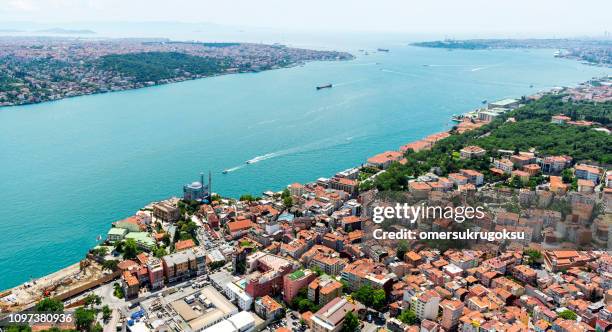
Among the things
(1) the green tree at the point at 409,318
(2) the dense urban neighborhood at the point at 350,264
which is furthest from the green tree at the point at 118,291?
(1) the green tree at the point at 409,318

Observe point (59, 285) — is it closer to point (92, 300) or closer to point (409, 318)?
point (92, 300)

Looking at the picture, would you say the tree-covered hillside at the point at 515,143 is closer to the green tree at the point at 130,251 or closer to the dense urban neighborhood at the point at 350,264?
the dense urban neighborhood at the point at 350,264

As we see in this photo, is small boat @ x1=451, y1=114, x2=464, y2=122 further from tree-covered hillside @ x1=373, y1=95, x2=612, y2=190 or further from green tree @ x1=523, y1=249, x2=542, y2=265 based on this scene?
green tree @ x1=523, y1=249, x2=542, y2=265

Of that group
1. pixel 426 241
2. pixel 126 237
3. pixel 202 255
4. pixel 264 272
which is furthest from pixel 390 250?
pixel 126 237

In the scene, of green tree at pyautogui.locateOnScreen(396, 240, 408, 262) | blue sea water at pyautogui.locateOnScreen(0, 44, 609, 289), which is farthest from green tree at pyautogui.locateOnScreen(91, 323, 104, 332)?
green tree at pyautogui.locateOnScreen(396, 240, 408, 262)

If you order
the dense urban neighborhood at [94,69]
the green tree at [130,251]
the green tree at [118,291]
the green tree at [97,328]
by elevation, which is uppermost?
the dense urban neighborhood at [94,69]

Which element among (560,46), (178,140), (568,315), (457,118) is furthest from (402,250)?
(560,46)
